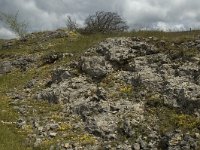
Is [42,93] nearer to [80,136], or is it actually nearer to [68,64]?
[68,64]

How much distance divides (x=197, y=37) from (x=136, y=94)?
19.7 ft

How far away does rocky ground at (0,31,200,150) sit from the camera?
18.8m

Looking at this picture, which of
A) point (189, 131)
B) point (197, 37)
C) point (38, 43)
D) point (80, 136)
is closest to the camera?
point (189, 131)

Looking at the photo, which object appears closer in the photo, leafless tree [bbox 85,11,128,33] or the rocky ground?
the rocky ground

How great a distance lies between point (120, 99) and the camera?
21594mm

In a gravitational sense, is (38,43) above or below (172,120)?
above

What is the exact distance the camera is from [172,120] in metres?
19.2

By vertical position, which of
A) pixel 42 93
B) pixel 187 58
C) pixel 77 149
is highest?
pixel 187 58

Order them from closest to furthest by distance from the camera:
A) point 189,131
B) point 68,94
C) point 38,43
A: point 189,131
point 68,94
point 38,43

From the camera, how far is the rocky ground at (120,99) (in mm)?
18766

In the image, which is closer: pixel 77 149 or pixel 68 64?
pixel 77 149

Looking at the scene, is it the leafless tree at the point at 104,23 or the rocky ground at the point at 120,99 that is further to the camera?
the leafless tree at the point at 104,23

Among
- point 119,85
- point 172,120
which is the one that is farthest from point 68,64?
point 172,120

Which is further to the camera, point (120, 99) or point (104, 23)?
point (104, 23)
